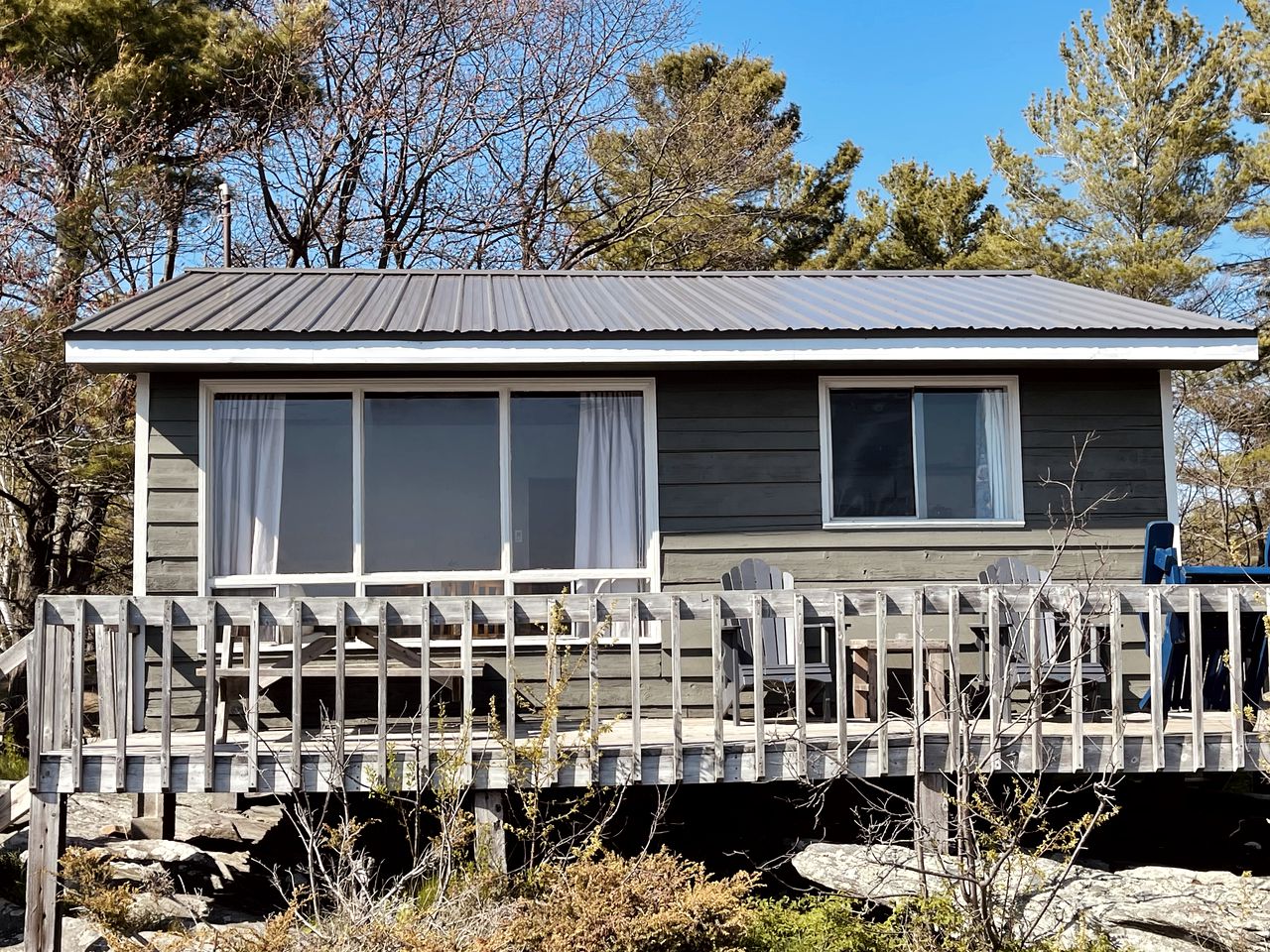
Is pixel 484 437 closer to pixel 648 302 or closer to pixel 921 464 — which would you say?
pixel 648 302

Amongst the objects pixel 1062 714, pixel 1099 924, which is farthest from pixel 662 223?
pixel 1099 924

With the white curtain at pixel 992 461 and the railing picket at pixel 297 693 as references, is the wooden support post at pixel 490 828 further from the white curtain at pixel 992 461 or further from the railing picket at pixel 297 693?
the white curtain at pixel 992 461

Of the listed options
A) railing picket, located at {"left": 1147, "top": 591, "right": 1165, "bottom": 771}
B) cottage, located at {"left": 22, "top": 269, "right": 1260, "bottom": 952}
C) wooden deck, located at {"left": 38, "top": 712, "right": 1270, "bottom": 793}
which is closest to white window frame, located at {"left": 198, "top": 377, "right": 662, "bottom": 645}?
cottage, located at {"left": 22, "top": 269, "right": 1260, "bottom": 952}

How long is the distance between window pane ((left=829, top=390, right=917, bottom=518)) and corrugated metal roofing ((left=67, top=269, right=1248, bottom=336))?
56cm

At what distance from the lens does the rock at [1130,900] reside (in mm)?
4512

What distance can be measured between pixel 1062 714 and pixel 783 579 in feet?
5.83

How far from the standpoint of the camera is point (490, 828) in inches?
214

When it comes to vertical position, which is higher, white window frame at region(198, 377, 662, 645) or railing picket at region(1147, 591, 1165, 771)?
white window frame at region(198, 377, 662, 645)

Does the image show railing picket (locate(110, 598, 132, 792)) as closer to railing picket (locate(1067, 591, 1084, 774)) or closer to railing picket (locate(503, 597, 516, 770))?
railing picket (locate(503, 597, 516, 770))

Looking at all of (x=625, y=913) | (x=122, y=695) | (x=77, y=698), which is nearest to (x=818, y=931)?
(x=625, y=913)

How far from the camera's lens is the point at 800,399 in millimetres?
7508

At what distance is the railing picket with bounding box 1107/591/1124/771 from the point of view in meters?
5.36

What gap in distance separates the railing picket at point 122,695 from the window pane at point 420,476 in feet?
7.26

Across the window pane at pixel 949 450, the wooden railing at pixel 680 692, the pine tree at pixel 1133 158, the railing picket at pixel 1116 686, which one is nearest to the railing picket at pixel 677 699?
the wooden railing at pixel 680 692
